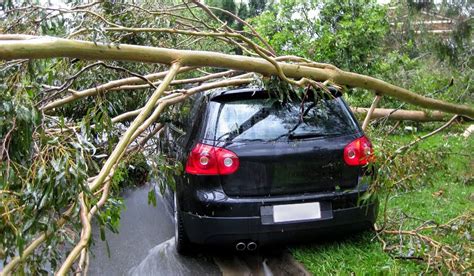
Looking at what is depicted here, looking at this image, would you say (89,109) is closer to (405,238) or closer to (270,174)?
(270,174)

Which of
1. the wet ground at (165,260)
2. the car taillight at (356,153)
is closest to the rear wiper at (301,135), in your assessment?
the car taillight at (356,153)

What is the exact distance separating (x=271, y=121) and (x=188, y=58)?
1040 millimetres

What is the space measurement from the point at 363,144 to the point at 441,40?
2.97m

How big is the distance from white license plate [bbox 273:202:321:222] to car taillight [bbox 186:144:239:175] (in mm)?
472

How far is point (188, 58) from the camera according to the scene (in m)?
3.19

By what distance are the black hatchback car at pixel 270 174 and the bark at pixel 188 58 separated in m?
0.33

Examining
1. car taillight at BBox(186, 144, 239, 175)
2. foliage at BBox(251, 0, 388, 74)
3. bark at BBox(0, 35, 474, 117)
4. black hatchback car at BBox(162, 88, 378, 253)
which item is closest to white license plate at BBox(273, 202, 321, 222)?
black hatchback car at BBox(162, 88, 378, 253)

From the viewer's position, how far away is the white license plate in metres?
3.79

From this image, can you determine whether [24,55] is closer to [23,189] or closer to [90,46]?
[90,46]

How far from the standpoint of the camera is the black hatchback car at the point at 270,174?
12.5 feet

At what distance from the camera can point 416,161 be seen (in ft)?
13.8

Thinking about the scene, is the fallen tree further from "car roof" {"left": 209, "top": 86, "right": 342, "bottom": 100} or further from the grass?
the grass

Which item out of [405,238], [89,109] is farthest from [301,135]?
[89,109]

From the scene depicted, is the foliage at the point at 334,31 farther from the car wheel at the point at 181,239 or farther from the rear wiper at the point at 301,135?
the car wheel at the point at 181,239
